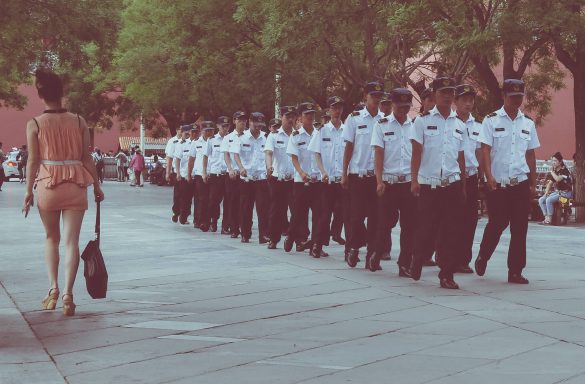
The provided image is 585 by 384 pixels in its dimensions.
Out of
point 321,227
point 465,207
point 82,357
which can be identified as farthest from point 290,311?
point 321,227

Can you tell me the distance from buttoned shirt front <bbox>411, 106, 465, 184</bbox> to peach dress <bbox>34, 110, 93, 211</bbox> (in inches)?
136

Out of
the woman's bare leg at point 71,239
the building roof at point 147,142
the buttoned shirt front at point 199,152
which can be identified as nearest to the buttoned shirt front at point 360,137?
the woman's bare leg at point 71,239

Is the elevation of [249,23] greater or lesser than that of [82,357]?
greater

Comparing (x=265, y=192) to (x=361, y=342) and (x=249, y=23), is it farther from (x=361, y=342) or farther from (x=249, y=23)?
(x=249, y=23)

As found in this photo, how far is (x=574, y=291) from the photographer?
34.8 ft

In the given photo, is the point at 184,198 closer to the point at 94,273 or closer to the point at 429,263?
the point at 429,263

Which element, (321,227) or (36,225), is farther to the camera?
(36,225)

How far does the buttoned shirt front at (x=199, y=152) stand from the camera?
1991cm

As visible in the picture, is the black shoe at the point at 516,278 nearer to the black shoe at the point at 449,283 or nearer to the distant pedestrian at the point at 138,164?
the black shoe at the point at 449,283

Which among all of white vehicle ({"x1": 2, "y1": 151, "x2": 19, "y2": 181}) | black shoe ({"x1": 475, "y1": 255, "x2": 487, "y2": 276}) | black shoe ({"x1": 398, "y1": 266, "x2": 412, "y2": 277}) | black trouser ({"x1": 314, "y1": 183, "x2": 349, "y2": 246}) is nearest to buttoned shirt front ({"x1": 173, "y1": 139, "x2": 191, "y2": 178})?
black trouser ({"x1": 314, "y1": 183, "x2": 349, "y2": 246})

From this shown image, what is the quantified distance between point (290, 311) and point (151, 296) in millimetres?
1645

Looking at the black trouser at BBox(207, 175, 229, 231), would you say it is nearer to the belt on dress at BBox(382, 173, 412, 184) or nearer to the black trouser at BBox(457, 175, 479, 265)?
the belt on dress at BBox(382, 173, 412, 184)

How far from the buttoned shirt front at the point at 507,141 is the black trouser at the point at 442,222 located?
52 centimetres

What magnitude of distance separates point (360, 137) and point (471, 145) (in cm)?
141
